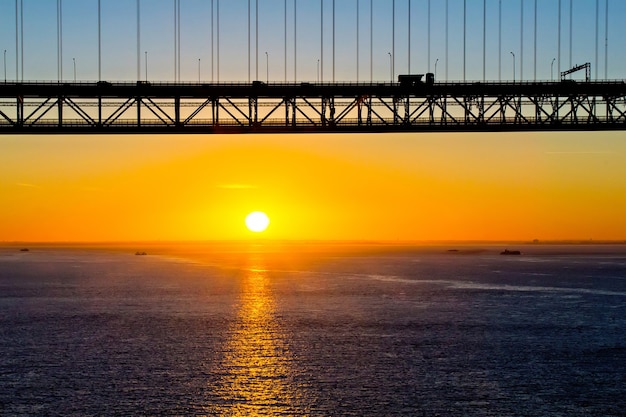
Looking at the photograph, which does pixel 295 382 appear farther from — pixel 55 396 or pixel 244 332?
pixel 244 332

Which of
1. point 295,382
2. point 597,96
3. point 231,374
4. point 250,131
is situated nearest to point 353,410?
point 295,382

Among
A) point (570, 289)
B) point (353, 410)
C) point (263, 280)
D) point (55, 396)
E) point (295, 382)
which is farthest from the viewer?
point (263, 280)

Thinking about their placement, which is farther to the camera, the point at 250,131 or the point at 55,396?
the point at 250,131

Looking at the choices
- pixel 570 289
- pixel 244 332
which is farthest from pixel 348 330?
pixel 570 289

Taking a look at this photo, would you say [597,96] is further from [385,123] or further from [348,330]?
[348,330]

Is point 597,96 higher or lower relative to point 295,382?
higher

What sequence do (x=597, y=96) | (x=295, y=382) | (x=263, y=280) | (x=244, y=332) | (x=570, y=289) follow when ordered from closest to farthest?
(x=295, y=382) < (x=244, y=332) < (x=570, y=289) < (x=263, y=280) < (x=597, y=96)
